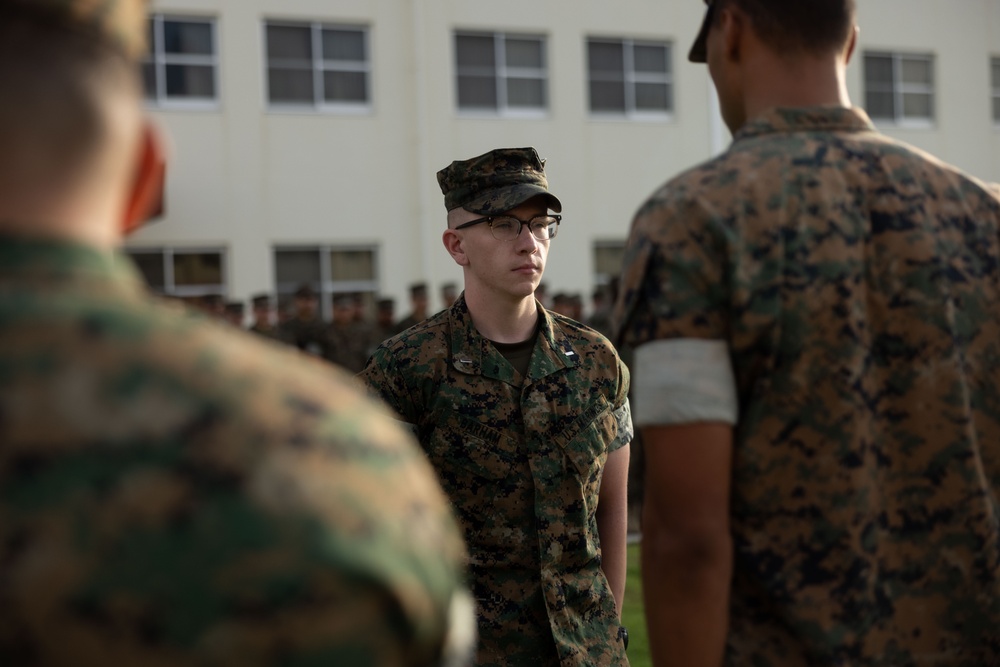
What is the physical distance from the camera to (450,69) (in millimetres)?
19938

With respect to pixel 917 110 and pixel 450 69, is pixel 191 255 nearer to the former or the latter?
pixel 450 69

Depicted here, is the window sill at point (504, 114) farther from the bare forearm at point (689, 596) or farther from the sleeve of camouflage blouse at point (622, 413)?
the bare forearm at point (689, 596)

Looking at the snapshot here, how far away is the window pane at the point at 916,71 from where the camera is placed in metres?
23.4

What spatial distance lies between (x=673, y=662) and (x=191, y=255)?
17365 mm

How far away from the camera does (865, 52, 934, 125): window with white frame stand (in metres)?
23.1

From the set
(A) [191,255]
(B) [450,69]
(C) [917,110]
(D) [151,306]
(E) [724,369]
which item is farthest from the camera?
(C) [917,110]

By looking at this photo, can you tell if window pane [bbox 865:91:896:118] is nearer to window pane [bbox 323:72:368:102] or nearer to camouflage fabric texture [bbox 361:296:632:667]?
window pane [bbox 323:72:368:102]

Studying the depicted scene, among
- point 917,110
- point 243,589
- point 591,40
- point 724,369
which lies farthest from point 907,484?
point 917,110

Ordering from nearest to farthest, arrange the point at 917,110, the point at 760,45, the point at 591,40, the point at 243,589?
the point at 243,589 < the point at 760,45 < the point at 591,40 < the point at 917,110

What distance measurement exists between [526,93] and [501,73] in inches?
23.1

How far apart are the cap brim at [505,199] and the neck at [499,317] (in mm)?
259

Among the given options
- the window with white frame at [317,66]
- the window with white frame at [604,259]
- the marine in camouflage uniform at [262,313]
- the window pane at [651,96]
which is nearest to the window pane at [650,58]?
the window pane at [651,96]

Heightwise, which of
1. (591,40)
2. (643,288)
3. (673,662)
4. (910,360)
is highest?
(591,40)

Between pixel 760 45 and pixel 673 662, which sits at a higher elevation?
pixel 760 45
